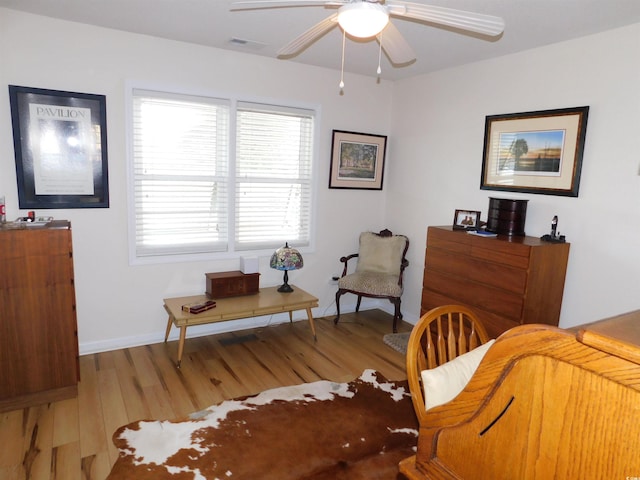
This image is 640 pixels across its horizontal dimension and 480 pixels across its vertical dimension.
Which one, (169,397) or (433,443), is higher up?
(433,443)

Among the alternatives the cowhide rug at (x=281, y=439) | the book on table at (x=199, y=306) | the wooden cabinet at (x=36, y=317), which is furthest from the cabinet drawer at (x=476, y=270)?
the wooden cabinet at (x=36, y=317)

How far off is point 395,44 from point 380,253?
2.60 m

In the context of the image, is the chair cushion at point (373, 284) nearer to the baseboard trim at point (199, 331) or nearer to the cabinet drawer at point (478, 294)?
the cabinet drawer at point (478, 294)

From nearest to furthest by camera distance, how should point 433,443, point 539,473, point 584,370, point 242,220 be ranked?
point 584,370
point 539,473
point 433,443
point 242,220

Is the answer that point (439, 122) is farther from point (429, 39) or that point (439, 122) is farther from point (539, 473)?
point (539, 473)

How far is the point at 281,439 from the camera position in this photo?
2393mm

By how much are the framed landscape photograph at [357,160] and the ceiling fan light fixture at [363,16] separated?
2.63 metres

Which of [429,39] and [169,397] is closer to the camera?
[169,397]

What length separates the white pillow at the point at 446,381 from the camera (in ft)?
4.41

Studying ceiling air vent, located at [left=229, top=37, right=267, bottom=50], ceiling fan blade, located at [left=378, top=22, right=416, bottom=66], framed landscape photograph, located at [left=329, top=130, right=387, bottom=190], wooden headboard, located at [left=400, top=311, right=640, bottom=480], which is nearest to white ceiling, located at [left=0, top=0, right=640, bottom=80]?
ceiling air vent, located at [left=229, top=37, right=267, bottom=50]

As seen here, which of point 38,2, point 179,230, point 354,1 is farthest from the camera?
point 179,230

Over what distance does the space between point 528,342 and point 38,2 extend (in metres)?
3.45

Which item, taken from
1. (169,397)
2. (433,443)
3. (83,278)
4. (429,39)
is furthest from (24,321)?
(429,39)

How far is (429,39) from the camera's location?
3092 mm
